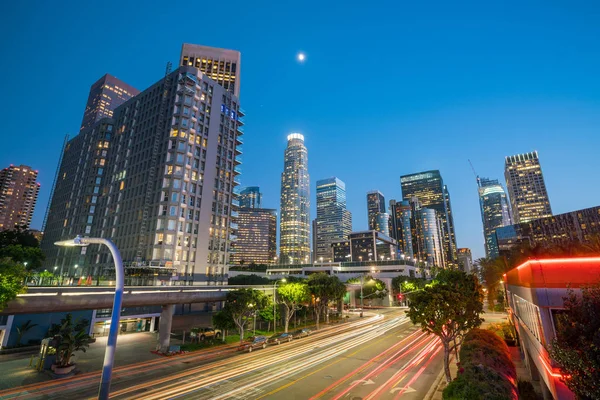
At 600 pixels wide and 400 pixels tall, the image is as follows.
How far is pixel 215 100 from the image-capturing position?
99688 mm

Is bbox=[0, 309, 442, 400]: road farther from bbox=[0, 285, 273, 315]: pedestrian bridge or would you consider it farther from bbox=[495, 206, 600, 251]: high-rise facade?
bbox=[495, 206, 600, 251]: high-rise facade

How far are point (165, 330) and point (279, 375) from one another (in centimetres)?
2109

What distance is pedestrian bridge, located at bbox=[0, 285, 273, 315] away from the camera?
28031 mm

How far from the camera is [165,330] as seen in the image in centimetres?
4206

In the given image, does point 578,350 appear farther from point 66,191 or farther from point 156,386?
point 66,191

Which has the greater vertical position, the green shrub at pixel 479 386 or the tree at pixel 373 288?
the tree at pixel 373 288

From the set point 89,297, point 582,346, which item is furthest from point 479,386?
point 89,297

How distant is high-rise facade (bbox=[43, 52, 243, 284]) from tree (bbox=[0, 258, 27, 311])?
5512cm

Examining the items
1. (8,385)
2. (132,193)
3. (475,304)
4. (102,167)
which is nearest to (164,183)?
(132,193)

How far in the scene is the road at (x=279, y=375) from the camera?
24828 millimetres

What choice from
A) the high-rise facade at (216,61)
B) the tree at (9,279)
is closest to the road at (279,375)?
the tree at (9,279)

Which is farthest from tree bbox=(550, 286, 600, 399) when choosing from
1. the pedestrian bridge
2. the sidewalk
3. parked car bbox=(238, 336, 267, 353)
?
the sidewalk

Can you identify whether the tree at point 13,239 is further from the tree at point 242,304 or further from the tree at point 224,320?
the tree at point 242,304

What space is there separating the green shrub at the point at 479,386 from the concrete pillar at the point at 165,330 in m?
36.4
